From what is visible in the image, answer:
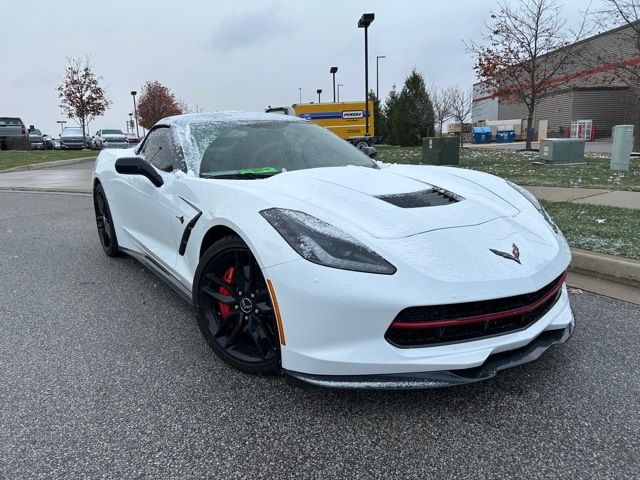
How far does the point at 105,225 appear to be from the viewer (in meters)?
4.98

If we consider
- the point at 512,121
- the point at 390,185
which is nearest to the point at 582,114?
the point at 512,121

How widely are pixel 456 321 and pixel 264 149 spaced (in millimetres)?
1907

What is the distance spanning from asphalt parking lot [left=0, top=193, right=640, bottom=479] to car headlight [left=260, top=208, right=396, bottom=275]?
0.70 m

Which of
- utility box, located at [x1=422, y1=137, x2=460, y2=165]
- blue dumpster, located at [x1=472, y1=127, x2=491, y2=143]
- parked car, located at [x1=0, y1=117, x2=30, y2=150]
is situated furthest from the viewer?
blue dumpster, located at [x1=472, y1=127, x2=491, y2=143]

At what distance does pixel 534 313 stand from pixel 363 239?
870mm

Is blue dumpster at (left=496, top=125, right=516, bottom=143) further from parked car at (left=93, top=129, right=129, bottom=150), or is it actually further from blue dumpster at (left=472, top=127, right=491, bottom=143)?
parked car at (left=93, top=129, right=129, bottom=150)

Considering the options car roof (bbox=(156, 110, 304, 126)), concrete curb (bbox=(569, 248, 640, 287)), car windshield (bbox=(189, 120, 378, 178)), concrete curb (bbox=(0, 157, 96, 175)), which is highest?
car roof (bbox=(156, 110, 304, 126))

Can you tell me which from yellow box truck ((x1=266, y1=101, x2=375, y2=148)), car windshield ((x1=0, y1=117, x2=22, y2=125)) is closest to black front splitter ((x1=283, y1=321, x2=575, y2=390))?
yellow box truck ((x1=266, y1=101, x2=375, y2=148))

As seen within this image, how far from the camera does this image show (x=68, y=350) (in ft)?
9.72

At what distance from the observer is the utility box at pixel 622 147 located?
423 inches

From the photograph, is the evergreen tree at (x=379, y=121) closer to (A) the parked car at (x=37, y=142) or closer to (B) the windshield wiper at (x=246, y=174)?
(A) the parked car at (x=37, y=142)

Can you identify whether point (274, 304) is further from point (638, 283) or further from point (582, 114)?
point (582, 114)

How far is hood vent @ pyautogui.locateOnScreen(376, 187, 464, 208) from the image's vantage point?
250 centimetres

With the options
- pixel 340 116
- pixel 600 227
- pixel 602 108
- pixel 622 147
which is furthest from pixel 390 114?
pixel 600 227
